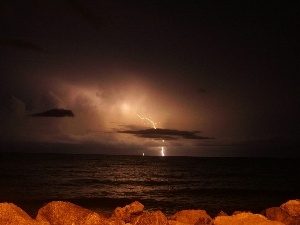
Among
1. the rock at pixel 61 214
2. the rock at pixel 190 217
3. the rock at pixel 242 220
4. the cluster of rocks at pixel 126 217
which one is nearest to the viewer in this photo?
the cluster of rocks at pixel 126 217

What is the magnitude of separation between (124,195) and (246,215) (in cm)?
3096

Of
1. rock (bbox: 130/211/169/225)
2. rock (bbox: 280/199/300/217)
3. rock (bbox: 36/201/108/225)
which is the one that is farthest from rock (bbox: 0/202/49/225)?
rock (bbox: 280/199/300/217)

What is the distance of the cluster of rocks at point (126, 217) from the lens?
26.5 feet

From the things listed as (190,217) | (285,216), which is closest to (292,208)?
(285,216)

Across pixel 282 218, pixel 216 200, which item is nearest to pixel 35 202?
pixel 216 200

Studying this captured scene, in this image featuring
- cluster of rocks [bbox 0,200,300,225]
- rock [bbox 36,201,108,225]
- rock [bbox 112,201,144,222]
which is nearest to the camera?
cluster of rocks [bbox 0,200,300,225]

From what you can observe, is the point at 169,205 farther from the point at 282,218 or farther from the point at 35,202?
the point at 282,218

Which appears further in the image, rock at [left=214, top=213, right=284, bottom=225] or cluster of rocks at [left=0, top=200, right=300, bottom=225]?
rock at [left=214, top=213, right=284, bottom=225]

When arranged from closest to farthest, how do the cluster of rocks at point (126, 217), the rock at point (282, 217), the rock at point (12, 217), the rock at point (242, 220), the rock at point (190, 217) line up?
the rock at point (12, 217)
the cluster of rocks at point (126, 217)
the rock at point (242, 220)
the rock at point (282, 217)
the rock at point (190, 217)

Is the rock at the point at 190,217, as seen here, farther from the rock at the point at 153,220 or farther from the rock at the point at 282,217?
the rock at the point at 282,217

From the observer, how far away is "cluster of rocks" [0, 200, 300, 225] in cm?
806

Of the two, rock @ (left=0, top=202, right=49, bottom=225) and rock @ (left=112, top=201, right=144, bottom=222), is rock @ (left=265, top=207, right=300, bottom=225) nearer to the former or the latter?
rock @ (left=112, top=201, right=144, bottom=222)

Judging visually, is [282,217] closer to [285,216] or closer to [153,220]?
[285,216]

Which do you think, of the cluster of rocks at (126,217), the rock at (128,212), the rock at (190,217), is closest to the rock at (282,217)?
the cluster of rocks at (126,217)
